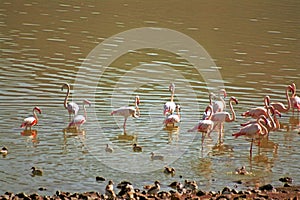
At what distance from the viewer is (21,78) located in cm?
1777

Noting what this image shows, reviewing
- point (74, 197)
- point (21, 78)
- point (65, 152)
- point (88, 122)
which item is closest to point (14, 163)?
point (65, 152)

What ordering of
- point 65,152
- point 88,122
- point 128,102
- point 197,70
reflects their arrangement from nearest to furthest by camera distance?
point 65,152 < point 88,122 < point 128,102 < point 197,70

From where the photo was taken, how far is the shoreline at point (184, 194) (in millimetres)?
9281

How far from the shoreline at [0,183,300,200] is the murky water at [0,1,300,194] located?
1.58 feet

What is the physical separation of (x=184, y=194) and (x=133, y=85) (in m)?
8.14

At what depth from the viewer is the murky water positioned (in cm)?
1125

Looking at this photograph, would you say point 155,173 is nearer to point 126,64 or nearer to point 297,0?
point 126,64

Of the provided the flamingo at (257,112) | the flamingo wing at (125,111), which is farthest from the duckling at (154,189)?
the flamingo at (257,112)

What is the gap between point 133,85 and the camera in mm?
17641

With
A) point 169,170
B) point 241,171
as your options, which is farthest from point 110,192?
point 241,171

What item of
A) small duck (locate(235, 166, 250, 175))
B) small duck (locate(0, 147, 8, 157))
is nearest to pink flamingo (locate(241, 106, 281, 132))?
small duck (locate(235, 166, 250, 175))

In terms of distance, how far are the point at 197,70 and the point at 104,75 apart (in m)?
2.92

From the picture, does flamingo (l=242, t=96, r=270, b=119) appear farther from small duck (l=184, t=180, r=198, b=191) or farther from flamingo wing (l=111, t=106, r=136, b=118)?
small duck (l=184, t=180, r=198, b=191)

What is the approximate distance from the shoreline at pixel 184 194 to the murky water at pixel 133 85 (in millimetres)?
480
